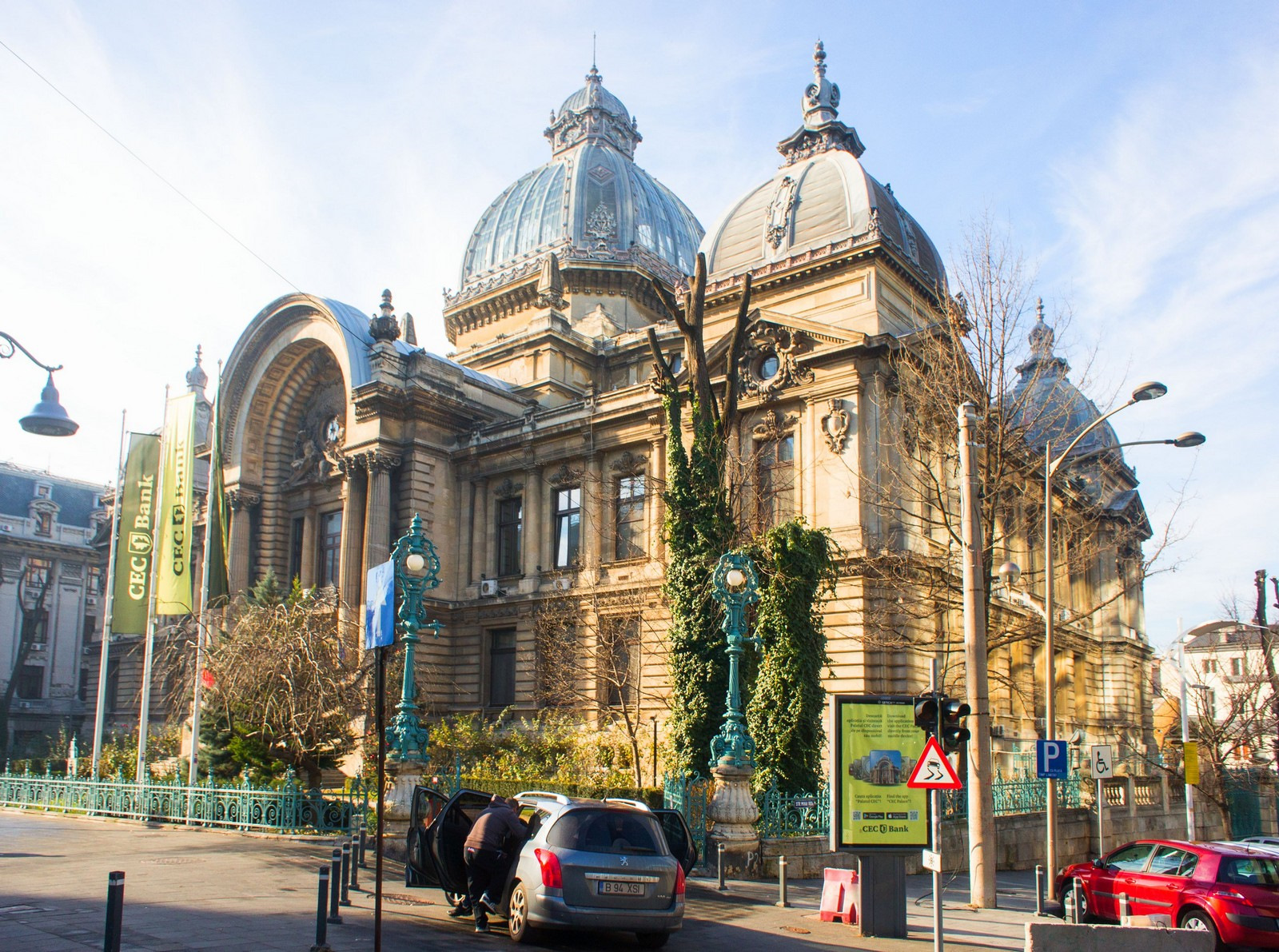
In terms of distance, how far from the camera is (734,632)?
18.5m

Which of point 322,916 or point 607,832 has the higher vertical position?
point 607,832

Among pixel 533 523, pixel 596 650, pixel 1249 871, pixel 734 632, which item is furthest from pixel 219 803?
pixel 1249 871

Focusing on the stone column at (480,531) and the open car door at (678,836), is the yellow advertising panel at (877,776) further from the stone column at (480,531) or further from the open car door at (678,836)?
the stone column at (480,531)

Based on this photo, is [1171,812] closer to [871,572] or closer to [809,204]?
[871,572]

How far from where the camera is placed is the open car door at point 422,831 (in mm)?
12930

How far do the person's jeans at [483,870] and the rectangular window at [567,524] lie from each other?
25.1 m

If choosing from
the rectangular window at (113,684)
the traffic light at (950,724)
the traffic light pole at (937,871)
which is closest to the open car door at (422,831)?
the traffic light pole at (937,871)

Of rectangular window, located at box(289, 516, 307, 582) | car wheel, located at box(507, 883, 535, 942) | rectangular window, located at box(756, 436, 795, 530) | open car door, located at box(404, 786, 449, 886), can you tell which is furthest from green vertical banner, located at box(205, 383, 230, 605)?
car wheel, located at box(507, 883, 535, 942)

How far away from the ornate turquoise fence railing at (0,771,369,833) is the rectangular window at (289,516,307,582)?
15849 millimetres

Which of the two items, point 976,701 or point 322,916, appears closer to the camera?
point 322,916

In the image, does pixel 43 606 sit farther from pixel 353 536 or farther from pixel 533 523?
pixel 533 523

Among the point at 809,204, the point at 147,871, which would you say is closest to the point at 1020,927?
the point at 147,871

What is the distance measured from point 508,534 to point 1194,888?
95.0 ft

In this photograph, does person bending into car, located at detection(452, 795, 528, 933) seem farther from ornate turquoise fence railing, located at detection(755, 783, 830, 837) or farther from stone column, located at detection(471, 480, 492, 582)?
stone column, located at detection(471, 480, 492, 582)
